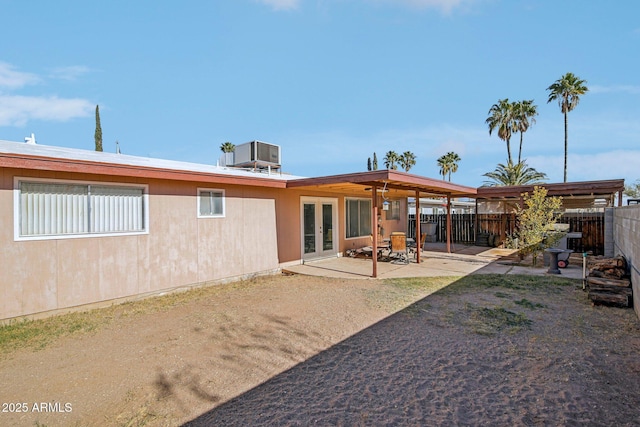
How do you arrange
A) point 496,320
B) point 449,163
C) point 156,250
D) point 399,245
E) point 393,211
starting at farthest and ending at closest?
point 449,163
point 393,211
point 399,245
point 156,250
point 496,320

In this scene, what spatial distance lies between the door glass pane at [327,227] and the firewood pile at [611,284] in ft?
23.0

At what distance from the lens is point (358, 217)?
12.5 metres

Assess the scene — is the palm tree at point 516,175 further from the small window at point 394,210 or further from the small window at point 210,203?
the small window at point 210,203

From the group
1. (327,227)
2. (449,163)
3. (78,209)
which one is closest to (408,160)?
(449,163)

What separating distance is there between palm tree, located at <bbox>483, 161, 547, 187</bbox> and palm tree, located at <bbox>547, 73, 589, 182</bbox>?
239 inches

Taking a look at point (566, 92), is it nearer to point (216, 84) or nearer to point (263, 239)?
point (216, 84)

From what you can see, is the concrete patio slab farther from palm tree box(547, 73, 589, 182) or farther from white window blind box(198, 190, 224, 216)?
palm tree box(547, 73, 589, 182)

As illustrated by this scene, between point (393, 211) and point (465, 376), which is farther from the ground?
point (393, 211)

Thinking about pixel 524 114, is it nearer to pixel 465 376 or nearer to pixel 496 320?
pixel 496 320

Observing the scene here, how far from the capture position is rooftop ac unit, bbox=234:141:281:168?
33.4ft

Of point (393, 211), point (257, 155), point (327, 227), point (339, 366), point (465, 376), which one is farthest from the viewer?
point (393, 211)

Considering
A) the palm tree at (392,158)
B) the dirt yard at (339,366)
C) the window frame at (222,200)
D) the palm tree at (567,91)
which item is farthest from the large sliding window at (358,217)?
the palm tree at (392,158)

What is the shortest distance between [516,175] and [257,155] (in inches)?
722

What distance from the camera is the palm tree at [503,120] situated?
2548cm
